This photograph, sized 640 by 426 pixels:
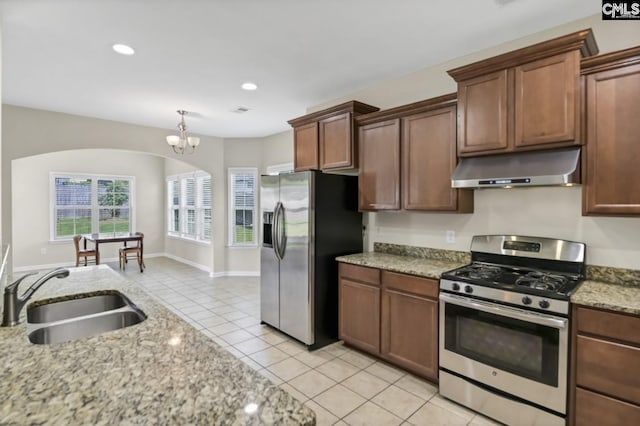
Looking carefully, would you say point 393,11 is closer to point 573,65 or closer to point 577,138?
point 573,65

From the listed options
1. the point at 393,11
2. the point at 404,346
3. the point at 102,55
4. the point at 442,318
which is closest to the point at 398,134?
the point at 393,11

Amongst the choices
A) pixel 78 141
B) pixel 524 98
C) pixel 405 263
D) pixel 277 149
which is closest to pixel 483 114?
pixel 524 98

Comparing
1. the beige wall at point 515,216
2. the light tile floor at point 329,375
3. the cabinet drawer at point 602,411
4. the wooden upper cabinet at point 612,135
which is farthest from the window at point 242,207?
the cabinet drawer at point 602,411

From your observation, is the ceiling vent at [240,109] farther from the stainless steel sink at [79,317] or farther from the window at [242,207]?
the stainless steel sink at [79,317]

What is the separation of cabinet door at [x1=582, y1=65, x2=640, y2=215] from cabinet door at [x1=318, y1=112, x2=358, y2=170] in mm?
1971

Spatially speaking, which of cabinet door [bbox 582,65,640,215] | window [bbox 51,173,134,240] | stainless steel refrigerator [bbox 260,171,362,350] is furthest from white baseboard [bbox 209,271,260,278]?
cabinet door [bbox 582,65,640,215]

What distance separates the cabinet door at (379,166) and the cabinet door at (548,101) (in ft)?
3.46

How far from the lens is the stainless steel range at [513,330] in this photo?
2002 millimetres

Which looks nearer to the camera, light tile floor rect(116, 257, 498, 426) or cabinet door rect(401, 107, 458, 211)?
light tile floor rect(116, 257, 498, 426)

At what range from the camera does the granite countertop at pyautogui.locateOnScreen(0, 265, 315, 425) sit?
0.86 meters

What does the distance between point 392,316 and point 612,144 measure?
1.98 m

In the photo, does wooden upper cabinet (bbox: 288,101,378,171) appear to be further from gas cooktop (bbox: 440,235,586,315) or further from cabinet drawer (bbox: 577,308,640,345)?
cabinet drawer (bbox: 577,308,640,345)

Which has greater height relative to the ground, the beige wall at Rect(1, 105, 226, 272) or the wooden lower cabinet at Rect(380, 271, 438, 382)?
the beige wall at Rect(1, 105, 226, 272)

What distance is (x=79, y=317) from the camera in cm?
173
